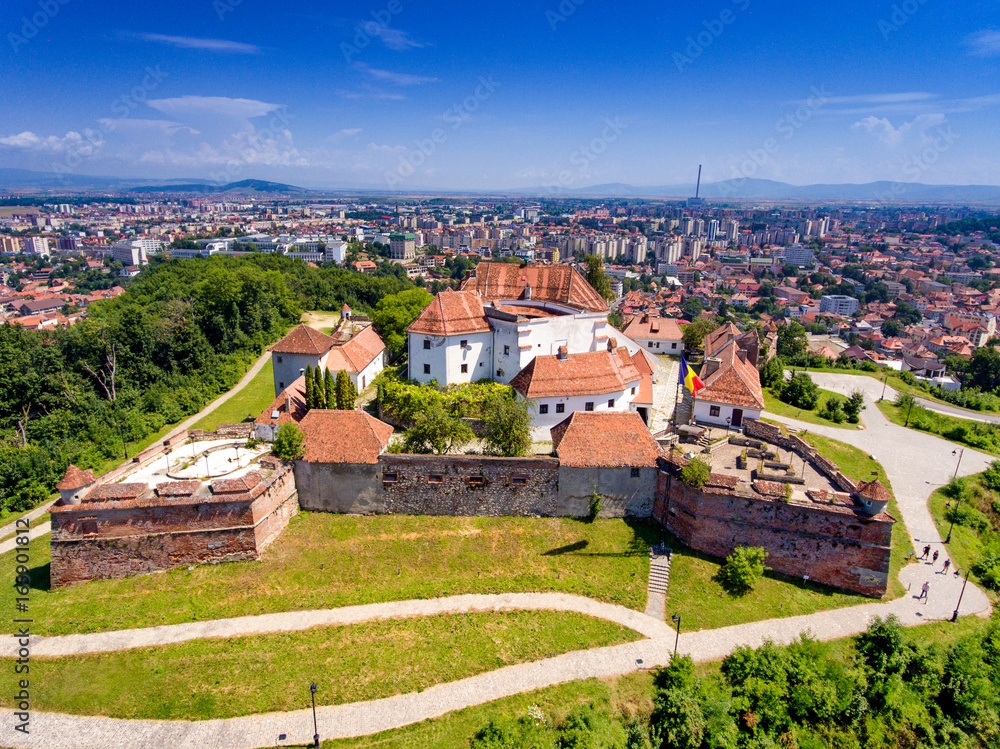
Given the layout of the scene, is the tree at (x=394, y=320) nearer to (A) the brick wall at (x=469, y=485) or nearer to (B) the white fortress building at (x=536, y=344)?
(B) the white fortress building at (x=536, y=344)

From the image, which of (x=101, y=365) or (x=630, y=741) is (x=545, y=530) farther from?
(x=101, y=365)

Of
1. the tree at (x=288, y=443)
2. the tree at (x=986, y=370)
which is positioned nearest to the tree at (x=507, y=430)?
the tree at (x=288, y=443)

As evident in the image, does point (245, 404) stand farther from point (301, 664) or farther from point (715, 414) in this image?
point (715, 414)

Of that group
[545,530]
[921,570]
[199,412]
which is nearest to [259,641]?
[545,530]

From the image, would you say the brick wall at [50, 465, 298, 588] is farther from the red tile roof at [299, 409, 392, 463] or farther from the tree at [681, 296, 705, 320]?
the tree at [681, 296, 705, 320]

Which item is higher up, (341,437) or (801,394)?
(341,437)

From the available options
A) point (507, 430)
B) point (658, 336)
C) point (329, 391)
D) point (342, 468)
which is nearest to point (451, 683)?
point (342, 468)
